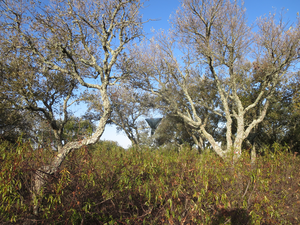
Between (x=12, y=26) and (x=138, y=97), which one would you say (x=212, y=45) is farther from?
(x=12, y=26)

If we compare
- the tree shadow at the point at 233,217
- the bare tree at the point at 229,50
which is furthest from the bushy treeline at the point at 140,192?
the bare tree at the point at 229,50

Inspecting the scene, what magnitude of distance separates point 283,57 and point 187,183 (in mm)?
12917

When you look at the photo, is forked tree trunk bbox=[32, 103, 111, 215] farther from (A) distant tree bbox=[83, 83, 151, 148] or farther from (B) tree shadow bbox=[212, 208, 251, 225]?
(A) distant tree bbox=[83, 83, 151, 148]

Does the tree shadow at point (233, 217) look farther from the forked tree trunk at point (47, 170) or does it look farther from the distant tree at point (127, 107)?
the distant tree at point (127, 107)

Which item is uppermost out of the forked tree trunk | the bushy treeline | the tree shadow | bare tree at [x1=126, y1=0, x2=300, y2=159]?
bare tree at [x1=126, y1=0, x2=300, y2=159]

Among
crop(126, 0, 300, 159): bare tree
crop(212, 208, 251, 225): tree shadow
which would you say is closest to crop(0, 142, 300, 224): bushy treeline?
crop(212, 208, 251, 225): tree shadow

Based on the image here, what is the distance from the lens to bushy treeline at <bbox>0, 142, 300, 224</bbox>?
3362 mm

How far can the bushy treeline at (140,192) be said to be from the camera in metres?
3.36

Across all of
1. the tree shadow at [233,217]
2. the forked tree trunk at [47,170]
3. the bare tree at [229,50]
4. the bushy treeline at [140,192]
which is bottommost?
the tree shadow at [233,217]

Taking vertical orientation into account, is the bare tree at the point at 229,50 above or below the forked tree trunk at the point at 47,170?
above

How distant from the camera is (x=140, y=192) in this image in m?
4.32

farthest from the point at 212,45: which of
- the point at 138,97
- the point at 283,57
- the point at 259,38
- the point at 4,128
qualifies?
the point at 4,128

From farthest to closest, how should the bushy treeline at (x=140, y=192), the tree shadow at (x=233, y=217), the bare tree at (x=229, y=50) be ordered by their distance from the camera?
the bare tree at (x=229, y=50)
the tree shadow at (x=233, y=217)
the bushy treeline at (x=140, y=192)

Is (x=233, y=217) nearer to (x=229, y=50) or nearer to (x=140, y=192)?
(x=140, y=192)
